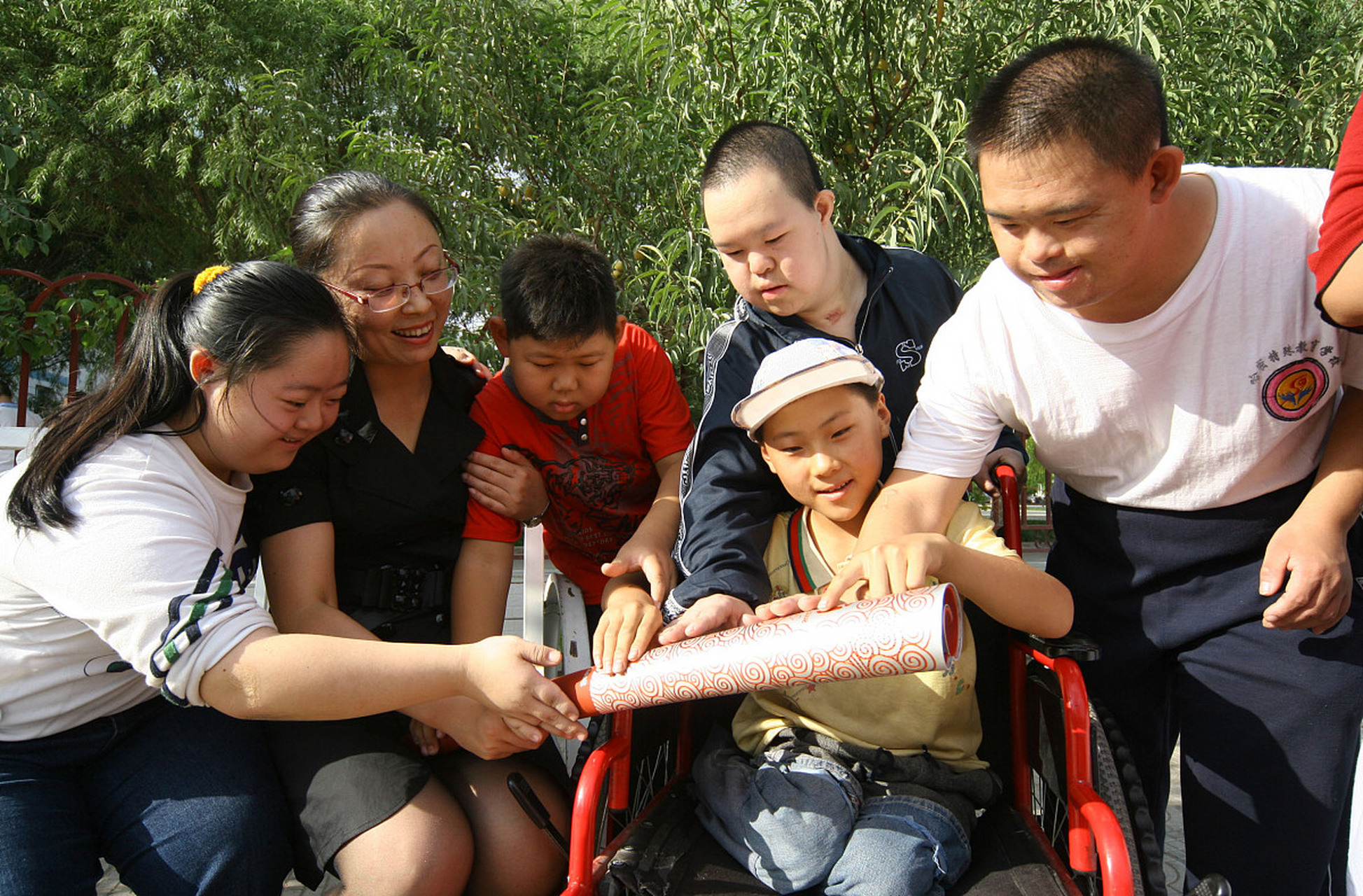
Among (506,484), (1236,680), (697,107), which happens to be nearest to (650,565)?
(506,484)

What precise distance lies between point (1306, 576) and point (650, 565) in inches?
45.9

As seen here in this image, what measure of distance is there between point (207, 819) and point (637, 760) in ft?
2.57

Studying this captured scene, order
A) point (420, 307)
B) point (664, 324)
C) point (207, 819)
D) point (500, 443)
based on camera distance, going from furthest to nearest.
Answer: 1. point (664, 324)
2. point (500, 443)
3. point (420, 307)
4. point (207, 819)

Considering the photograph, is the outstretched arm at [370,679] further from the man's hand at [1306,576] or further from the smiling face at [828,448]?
the man's hand at [1306,576]

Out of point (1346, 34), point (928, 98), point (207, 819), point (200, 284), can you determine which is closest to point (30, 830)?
point (207, 819)

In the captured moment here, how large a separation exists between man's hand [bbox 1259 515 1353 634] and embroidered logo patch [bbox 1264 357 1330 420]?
0.19 metres

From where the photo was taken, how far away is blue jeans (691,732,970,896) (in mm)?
1512

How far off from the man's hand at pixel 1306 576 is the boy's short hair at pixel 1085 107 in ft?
2.17

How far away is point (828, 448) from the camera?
1871mm

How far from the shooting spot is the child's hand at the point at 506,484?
7.07ft

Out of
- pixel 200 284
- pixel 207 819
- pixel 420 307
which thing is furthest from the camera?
pixel 420 307

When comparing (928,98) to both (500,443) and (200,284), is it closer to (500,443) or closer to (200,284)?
(500,443)

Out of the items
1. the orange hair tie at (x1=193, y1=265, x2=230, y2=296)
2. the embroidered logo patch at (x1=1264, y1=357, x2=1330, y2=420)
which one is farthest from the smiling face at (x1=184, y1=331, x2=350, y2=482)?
the embroidered logo patch at (x1=1264, y1=357, x2=1330, y2=420)

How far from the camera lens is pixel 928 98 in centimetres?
408
